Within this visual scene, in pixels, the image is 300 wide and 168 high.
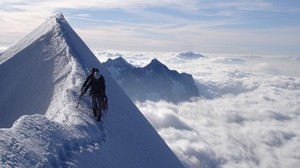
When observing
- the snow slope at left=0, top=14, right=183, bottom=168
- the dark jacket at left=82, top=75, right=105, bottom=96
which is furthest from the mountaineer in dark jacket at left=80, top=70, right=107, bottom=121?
the snow slope at left=0, top=14, right=183, bottom=168

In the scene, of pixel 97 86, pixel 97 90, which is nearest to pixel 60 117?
pixel 97 90

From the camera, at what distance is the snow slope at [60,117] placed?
1501 centimetres

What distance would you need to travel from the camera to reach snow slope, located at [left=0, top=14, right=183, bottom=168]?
49.2 ft

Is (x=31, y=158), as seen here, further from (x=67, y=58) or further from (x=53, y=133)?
(x=67, y=58)

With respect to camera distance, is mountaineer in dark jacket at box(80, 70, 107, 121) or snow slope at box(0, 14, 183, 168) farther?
mountaineer in dark jacket at box(80, 70, 107, 121)

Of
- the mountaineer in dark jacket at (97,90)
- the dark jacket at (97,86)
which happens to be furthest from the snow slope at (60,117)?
the dark jacket at (97,86)

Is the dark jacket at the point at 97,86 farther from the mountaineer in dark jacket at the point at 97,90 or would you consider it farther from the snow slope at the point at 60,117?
the snow slope at the point at 60,117

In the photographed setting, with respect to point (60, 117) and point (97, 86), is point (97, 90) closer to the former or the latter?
point (97, 86)

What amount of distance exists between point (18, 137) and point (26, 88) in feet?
57.3

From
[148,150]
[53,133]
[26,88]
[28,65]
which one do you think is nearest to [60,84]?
[26,88]

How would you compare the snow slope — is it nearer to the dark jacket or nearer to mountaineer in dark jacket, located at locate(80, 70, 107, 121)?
mountaineer in dark jacket, located at locate(80, 70, 107, 121)

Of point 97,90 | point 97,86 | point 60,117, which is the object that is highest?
point 97,86

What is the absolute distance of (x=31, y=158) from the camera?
1340 centimetres

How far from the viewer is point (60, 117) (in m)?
21.7
